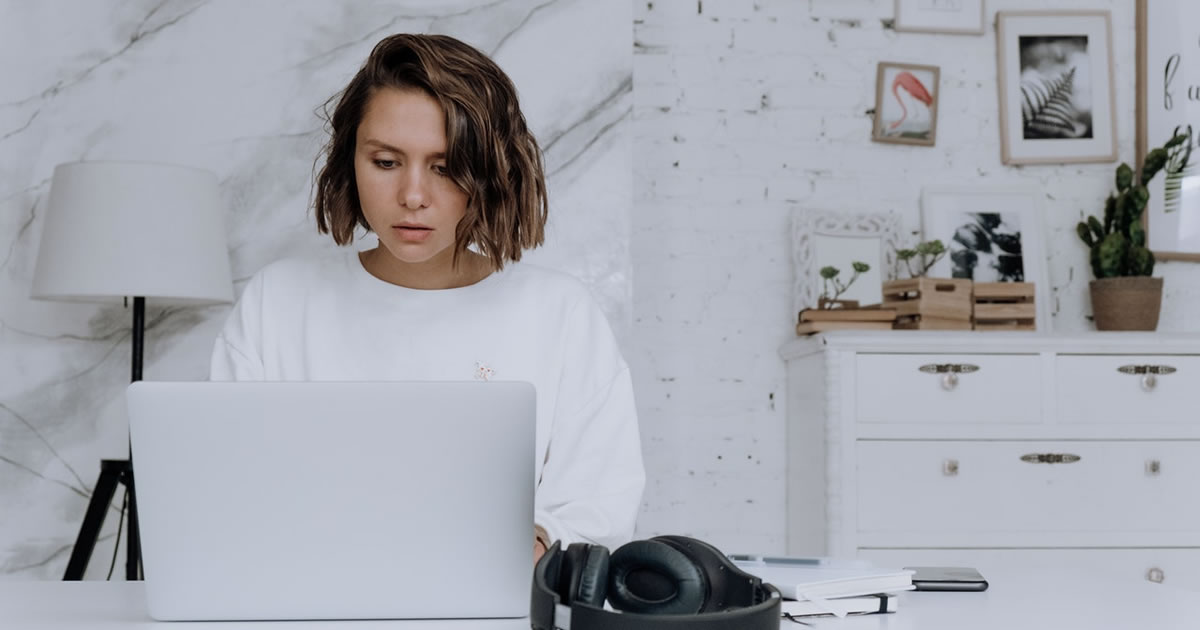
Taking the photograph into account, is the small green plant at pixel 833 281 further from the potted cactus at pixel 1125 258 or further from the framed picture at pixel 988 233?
the potted cactus at pixel 1125 258

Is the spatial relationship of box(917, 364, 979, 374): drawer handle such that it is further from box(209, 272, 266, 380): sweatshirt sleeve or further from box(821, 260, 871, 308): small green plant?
box(209, 272, 266, 380): sweatshirt sleeve

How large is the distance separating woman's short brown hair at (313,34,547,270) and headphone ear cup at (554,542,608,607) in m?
0.73

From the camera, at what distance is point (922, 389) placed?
2.44 metres

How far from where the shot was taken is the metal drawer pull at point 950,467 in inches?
95.6

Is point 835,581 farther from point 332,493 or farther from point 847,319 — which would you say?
point 847,319

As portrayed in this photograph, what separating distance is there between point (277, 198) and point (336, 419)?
6.19 feet

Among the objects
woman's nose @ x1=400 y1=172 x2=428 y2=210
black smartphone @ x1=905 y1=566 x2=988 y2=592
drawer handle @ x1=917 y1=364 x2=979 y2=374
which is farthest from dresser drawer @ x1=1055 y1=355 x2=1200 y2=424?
woman's nose @ x1=400 y1=172 x2=428 y2=210

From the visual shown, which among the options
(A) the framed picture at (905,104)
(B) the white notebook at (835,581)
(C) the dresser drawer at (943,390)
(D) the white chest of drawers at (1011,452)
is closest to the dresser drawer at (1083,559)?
(D) the white chest of drawers at (1011,452)

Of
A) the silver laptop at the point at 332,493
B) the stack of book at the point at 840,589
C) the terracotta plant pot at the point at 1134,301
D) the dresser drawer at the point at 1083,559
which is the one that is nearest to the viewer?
the silver laptop at the point at 332,493

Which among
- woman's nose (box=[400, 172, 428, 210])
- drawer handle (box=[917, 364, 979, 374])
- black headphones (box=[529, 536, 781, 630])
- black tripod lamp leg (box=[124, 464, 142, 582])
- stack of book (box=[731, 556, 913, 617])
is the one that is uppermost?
woman's nose (box=[400, 172, 428, 210])

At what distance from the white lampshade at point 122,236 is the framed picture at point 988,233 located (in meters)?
1.95

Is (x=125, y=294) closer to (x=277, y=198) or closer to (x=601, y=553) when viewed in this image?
(x=277, y=198)

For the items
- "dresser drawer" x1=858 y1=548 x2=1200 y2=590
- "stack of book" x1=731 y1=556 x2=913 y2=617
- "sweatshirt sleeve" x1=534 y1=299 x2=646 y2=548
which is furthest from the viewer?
"dresser drawer" x1=858 y1=548 x2=1200 y2=590

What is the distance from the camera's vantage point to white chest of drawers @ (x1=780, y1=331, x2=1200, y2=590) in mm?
2420
